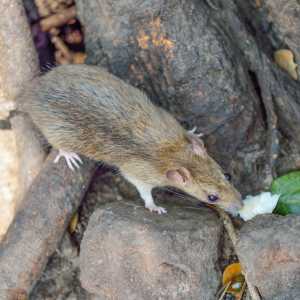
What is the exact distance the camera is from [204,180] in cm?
431

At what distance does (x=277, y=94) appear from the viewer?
4781mm

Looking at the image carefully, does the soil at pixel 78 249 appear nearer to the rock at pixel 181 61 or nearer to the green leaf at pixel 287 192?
the green leaf at pixel 287 192

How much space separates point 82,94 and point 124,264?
88.3 inches

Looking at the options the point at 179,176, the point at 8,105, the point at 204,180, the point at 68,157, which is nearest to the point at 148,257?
the point at 179,176

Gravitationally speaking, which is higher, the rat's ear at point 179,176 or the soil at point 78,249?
the rat's ear at point 179,176

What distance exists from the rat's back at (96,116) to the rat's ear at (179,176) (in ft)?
1.17

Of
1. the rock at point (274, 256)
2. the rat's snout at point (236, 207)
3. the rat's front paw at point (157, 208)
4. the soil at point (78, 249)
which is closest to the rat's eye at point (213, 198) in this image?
the rat's snout at point (236, 207)

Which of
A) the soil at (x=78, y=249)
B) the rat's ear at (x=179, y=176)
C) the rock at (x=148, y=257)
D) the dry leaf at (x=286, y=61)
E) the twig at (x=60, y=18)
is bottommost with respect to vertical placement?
the soil at (x=78, y=249)

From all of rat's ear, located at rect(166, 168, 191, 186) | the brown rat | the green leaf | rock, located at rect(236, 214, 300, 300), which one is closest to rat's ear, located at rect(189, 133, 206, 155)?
the brown rat

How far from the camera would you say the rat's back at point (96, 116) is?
4.30 meters

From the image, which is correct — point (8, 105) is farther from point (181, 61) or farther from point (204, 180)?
point (204, 180)

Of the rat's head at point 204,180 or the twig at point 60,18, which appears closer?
the rat's head at point 204,180

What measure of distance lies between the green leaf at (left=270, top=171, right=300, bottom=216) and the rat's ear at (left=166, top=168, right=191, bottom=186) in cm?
123

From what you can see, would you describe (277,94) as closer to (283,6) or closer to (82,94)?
(283,6)
